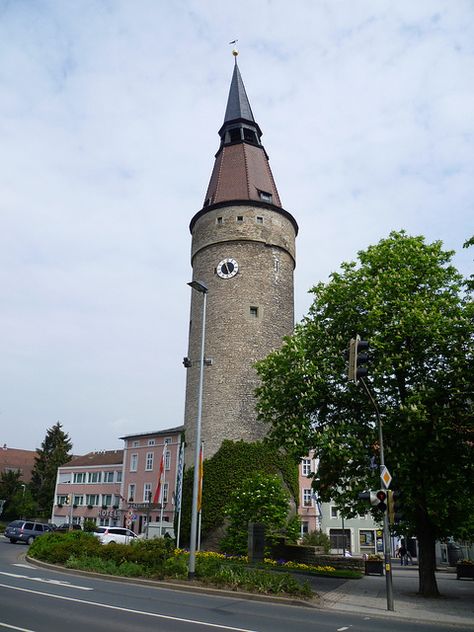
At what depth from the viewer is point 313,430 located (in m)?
18.6

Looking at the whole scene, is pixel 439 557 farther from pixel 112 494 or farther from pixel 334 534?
pixel 112 494

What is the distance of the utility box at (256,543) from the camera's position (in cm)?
2398

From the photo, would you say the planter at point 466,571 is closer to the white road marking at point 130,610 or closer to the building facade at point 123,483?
the white road marking at point 130,610

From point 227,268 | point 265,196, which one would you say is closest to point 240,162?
point 265,196

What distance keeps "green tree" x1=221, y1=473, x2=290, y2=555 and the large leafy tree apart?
9.49 meters

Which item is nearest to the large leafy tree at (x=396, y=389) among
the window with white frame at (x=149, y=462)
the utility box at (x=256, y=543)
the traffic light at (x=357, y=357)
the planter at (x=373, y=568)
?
the traffic light at (x=357, y=357)

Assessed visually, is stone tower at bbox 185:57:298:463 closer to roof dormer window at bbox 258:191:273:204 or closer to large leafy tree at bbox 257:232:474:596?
roof dormer window at bbox 258:191:273:204

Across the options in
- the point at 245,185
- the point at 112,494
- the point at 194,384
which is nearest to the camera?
the point at 194,384

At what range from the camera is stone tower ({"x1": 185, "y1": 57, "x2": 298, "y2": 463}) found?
32844 mm

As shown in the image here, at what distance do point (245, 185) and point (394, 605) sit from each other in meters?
29.1

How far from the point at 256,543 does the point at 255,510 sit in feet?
12.3

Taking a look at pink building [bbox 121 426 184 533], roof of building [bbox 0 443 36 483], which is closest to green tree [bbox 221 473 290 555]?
pink building [bbox 121 426 184 533]

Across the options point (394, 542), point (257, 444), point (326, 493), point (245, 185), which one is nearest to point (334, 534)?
point (394, 542)

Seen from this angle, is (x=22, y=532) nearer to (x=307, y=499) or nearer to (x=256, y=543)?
(x=256, y=543)
